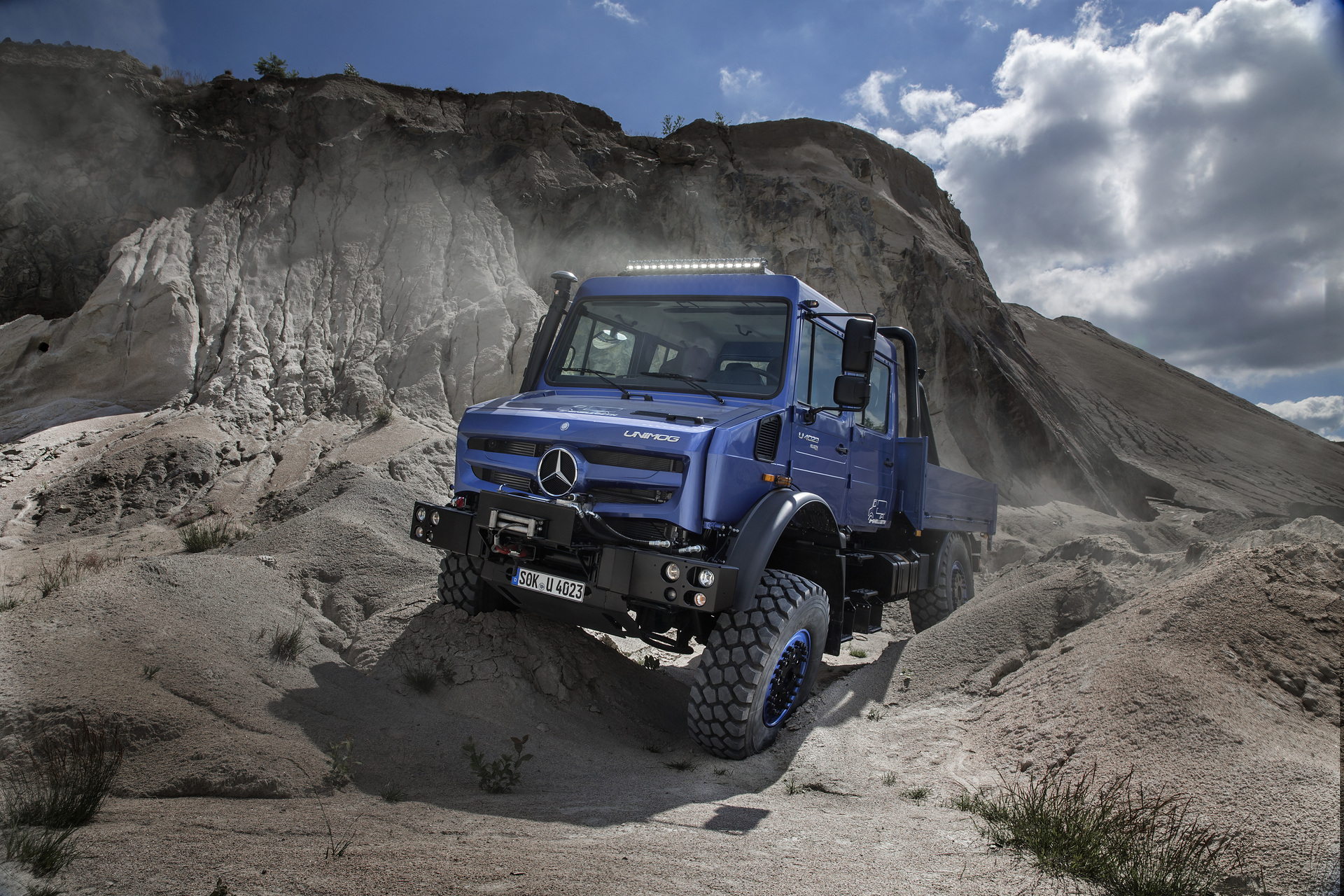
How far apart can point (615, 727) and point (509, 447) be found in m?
2.13

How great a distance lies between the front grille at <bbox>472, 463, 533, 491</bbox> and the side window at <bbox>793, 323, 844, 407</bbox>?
2.02 metres

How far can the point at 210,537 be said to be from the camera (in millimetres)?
9383

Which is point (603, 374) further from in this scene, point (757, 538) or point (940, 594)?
point (940, 594)

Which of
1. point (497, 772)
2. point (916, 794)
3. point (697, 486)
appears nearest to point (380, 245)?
point (697, 486)

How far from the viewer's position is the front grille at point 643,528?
14.3 feet

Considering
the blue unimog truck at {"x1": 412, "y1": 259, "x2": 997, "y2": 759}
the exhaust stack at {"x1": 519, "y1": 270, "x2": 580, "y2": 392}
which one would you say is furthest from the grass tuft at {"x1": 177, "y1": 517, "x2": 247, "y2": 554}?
the exhaust stack at {"x1": 519, "y1": 270, "x2": 580, "y2": 392}

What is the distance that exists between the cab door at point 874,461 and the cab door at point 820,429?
21 cm

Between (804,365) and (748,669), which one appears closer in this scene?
(748,669)

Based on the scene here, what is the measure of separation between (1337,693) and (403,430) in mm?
12648

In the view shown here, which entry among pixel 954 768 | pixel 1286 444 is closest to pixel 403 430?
pixel 954 768

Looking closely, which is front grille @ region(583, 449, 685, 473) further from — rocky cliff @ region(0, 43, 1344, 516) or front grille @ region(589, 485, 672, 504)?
rocky cliff @ region(0, 43, 1344, 516)

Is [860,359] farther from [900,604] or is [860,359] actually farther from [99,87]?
[99,87]

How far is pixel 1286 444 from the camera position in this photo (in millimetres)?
30938

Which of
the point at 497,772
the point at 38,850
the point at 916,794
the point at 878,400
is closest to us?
the point at 38,850
